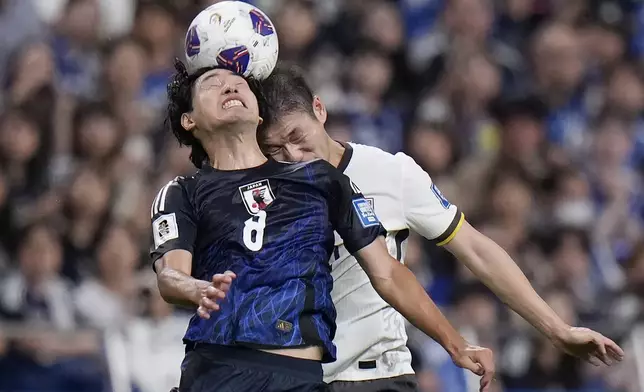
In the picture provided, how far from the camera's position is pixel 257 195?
158 inches

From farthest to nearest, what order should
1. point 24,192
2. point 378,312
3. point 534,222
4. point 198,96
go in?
point 534,222, point 24,192, point 378,312, point 198,96

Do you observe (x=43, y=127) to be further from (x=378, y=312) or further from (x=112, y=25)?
(x=378, y=312)

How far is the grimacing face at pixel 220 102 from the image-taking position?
4.13 meters

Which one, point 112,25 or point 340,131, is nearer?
point 340,131

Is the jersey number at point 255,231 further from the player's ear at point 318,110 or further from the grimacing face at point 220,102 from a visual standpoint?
the player's ear at point 318,110

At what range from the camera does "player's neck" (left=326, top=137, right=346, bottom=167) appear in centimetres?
478

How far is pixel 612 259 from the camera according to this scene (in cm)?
952

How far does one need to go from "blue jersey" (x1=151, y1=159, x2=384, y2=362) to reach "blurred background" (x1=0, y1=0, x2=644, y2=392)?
3.41 meters

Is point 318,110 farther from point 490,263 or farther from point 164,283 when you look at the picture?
point 164,283

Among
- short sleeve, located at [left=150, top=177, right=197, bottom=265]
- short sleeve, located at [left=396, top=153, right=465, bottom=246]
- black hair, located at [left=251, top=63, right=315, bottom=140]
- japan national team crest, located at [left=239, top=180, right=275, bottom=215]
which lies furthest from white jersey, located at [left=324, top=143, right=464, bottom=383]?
short sleeve, located at [left=150, top=177, right=197, bottom=265]

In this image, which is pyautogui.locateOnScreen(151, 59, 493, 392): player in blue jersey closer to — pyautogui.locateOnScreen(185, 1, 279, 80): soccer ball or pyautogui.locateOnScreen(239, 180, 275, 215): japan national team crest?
pyautogui.locateOnScreen(239, 180, 275, 215): japan national team crest

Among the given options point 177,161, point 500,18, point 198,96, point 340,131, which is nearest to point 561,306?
point 340,131

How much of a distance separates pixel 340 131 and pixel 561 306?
76.0 inches

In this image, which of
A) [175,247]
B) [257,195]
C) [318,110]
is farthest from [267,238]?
[318,110]
